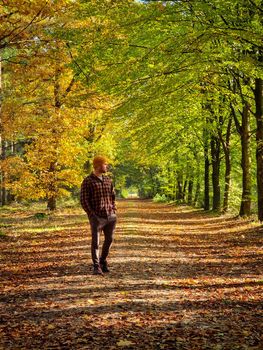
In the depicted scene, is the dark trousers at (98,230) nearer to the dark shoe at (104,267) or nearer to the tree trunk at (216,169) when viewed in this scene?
the dark shoe at (104,267)

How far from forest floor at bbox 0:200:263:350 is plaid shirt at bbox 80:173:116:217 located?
123 cm

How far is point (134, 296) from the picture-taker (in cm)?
659

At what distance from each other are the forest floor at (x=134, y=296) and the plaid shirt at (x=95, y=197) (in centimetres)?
123

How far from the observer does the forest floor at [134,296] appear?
4875mm

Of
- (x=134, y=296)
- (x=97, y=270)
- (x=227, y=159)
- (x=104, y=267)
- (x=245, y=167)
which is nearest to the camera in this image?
(x=134, y=296)

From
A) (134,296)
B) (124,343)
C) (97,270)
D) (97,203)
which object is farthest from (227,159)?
(124,343)

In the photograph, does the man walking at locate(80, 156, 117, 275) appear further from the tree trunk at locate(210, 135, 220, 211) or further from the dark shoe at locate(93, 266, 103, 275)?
the tree trunk at locate(210, 135, 220, 211)

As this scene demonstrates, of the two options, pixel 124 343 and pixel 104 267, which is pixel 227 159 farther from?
pixel 124 343

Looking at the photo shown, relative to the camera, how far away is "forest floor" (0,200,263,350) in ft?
16.0

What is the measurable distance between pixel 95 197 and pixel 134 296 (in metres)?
2.24

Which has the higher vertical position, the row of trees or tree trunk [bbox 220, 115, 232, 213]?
the row of trees

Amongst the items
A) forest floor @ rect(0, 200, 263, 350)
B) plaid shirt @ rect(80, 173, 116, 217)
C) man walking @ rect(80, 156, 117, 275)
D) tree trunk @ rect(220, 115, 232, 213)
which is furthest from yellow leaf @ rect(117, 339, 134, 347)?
tree trunk @ rect(220, 115, 232, 213)

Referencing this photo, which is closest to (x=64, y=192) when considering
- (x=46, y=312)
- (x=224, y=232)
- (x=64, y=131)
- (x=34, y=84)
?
(x=64, y=131)

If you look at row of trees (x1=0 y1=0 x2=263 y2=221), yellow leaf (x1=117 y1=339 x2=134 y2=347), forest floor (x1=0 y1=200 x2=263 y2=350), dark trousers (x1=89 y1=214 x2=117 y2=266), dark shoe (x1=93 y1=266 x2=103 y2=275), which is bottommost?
forest floor (x1=0 y1=200 x2=263 y2=350)
